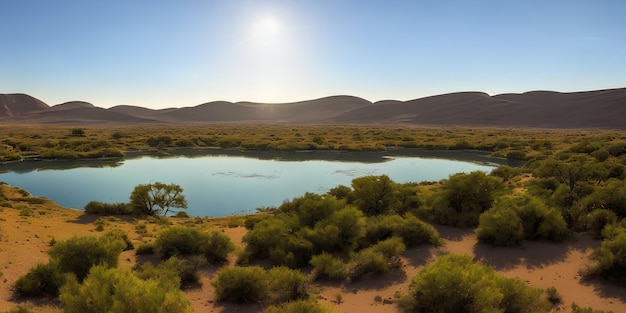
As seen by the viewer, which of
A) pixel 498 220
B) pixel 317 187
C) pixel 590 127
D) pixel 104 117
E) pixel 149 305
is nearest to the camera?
pixel 149 305

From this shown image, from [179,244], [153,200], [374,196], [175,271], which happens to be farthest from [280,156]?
[175,271]

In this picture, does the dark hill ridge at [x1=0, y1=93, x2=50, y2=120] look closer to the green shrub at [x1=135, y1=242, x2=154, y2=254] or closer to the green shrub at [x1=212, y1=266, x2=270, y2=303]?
the green shrub at [x1=135, y1=242, x2=154, y2=254]

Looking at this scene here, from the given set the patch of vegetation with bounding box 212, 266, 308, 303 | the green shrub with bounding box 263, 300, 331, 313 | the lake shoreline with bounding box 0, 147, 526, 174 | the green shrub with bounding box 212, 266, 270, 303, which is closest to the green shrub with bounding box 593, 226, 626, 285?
the green shrub with bounding box 263, 300, 331, 313

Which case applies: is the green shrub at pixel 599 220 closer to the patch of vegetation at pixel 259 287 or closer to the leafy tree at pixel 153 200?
the patch of vegetation at pixel 259 287

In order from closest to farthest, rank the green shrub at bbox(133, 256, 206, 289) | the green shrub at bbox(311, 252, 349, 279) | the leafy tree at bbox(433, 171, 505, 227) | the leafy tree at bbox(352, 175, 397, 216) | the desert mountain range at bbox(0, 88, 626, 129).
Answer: the green shrub at bbox(133, 256, 206, 289)
the green shrub at bbox(311, 252, 349, 279)
the leafy tree at bbox(433, 171, 505, 227)
the leafy tree at bbox(352, 175, 397, 216)
the desert mountain range at bbox(0, 88, 626, 129)

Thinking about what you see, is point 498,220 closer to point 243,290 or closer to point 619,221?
point 619,221

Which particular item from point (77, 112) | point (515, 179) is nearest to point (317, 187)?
point (515, 179)
